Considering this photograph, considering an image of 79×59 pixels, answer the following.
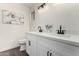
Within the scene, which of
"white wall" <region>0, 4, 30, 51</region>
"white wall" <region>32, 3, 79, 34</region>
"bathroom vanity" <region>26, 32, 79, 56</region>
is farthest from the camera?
"white wall" <region>0, 4, 30, 51</region>

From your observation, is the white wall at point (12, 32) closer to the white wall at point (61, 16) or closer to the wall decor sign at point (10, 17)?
the wall decor sign at point (10, 17)

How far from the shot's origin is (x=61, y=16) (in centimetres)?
157

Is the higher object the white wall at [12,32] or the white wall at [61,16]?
the white wall at [61,16]

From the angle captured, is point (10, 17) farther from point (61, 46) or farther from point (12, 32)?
point (61, 46)

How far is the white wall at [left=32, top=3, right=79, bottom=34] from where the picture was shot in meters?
1.31

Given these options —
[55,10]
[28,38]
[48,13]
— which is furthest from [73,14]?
[28,38]

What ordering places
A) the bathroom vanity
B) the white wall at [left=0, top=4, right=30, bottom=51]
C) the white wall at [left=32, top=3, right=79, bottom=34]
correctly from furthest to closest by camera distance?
1. the white wall at [left=0, top=4, right=30, bottom=51]
2. the white wall at [left=32, top=3, right=79, bottom=34]
3. the bathroom vanity

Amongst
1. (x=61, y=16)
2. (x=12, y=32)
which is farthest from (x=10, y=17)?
(x=61, y=16)

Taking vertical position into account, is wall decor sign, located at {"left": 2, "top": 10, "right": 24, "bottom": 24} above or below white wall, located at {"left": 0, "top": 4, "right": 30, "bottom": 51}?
above

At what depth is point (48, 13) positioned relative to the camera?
1.91 m

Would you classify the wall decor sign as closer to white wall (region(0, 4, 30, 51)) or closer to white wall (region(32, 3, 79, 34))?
white wall (region(0, 4, 30, 51))

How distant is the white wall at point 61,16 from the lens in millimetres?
1308

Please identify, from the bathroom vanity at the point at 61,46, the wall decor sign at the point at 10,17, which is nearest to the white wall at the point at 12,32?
the wall decor sign at the point at 10,17

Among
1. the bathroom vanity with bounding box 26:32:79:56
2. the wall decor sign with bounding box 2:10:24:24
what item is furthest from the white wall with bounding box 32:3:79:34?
the wall decor sign with bounding box 2:10:24:24
